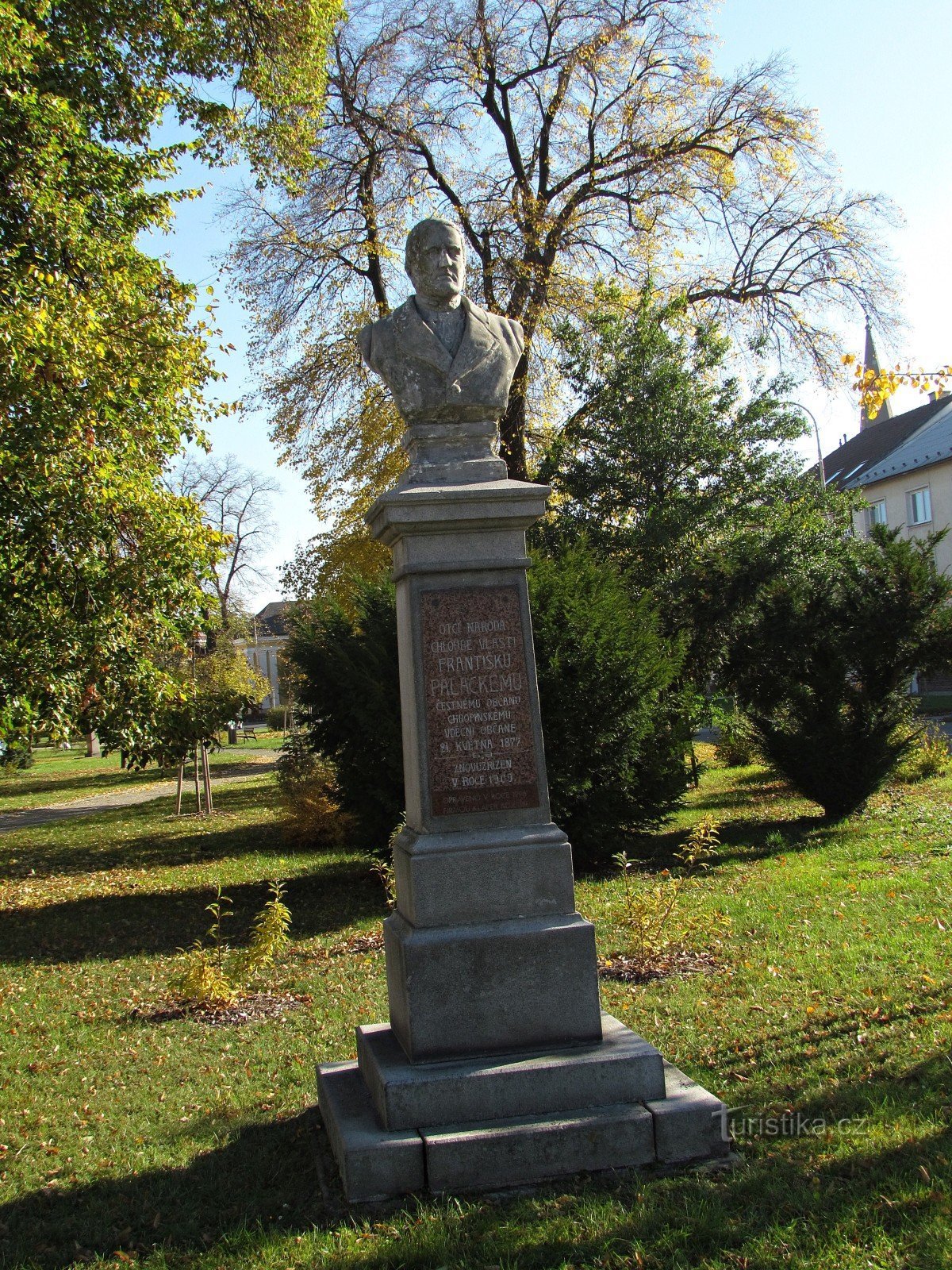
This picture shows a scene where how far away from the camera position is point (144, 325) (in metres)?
10.5

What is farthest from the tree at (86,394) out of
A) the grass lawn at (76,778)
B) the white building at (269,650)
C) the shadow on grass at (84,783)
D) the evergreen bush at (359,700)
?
the white building at (269,650)

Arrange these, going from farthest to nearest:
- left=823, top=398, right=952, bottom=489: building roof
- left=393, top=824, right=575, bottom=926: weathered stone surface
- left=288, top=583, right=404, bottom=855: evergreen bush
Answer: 1. left=823, top=398, right=952, bottom=489: building roof
2. left=288, top=583, right=404, bottom=855: evergreen bush
3. left=393, top=824, right=575, bottom=926: weathered stone surface

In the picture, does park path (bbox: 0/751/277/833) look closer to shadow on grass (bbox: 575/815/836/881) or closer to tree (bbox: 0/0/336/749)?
tree (bbox: 0/0/336/749)

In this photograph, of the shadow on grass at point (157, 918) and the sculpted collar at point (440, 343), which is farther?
the shadow on grass at point (157, 918)

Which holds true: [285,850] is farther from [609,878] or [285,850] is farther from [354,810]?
[609,878]

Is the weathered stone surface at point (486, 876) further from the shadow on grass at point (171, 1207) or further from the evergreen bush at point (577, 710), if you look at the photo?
the evergreen bush at point (577, 710)

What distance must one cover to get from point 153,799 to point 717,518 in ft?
51.6

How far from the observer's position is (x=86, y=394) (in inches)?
374

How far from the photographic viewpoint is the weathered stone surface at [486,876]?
4.79m

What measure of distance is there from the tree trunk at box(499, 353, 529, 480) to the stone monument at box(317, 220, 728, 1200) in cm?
1272

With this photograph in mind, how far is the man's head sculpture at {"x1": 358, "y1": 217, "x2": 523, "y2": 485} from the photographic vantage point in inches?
210

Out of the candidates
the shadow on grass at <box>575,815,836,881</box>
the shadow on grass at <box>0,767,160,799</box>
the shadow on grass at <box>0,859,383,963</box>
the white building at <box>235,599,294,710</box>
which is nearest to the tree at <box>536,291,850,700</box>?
the shadow on grass at <box>575,815,836,881</box>

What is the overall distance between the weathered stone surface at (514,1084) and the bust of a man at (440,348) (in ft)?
9.88

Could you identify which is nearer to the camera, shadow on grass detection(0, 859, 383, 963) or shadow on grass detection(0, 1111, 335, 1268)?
shadow on grass detection(0, 1111, 335, 1268)
